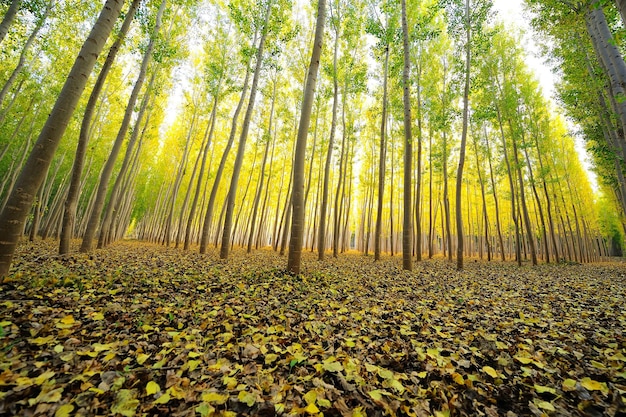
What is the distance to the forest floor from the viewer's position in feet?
6.29

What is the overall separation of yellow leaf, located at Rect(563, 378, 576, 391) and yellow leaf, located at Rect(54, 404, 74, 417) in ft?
13.0

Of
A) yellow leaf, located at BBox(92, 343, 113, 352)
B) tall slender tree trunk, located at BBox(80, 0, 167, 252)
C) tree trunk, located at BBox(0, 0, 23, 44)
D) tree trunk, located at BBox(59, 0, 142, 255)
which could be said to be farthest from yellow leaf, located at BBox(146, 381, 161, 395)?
tree trunk, located at BBox(0, 0, 23, 44)

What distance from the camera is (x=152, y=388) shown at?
6.48 feet

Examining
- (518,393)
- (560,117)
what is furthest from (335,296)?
(560,117)

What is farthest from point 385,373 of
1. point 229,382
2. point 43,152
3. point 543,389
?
point 43,152

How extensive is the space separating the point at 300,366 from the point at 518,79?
→ 60.4 feet

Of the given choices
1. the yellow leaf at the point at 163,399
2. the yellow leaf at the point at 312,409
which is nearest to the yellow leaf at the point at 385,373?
the yellow leaf at the point at 312,409

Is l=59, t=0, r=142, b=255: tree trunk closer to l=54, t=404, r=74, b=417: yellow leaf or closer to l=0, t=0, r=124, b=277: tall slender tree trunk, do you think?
l=0, t=0, r=124, b=277: tall slender tree trunk

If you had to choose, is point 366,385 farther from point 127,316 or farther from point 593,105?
point 593,105

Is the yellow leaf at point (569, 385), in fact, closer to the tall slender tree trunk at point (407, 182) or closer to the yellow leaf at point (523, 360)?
the yellow leaf at point (523, 360)

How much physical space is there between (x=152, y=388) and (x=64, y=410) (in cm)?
51

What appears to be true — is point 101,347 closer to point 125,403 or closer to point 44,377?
point 44,377

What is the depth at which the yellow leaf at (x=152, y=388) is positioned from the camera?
1938 millimetres

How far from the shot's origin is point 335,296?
498 centimetres
